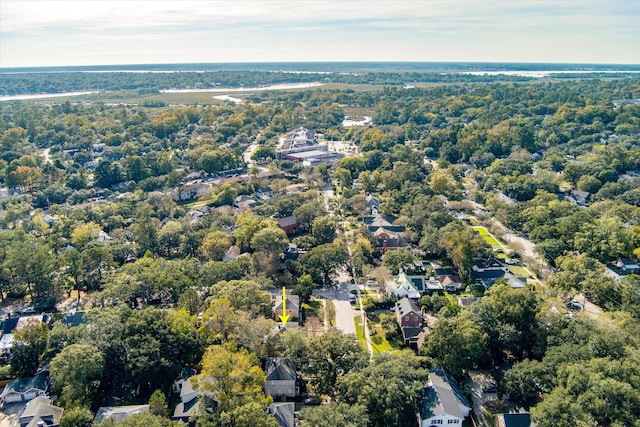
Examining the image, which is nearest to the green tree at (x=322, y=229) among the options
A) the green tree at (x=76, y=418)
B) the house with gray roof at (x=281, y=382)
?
the house with gray roof at (x=281, y=382)

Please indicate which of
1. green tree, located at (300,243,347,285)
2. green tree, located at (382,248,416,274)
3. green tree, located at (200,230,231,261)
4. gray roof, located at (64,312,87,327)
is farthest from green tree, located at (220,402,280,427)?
green tree, located at (200,230,231,261)

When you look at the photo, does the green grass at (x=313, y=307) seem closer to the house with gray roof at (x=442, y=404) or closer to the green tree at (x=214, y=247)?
the green tree at (x=214, y=247)

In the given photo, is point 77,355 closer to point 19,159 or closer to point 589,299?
point 589,299

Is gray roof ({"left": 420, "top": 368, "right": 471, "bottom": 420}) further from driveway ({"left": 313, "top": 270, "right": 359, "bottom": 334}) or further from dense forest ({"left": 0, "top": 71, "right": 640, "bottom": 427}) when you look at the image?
driveway ({"left": 313, "top": 270, "right": 359, "bottom": 334})

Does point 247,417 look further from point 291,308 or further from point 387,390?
point 291,308

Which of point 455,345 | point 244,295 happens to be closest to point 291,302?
point 244,295
